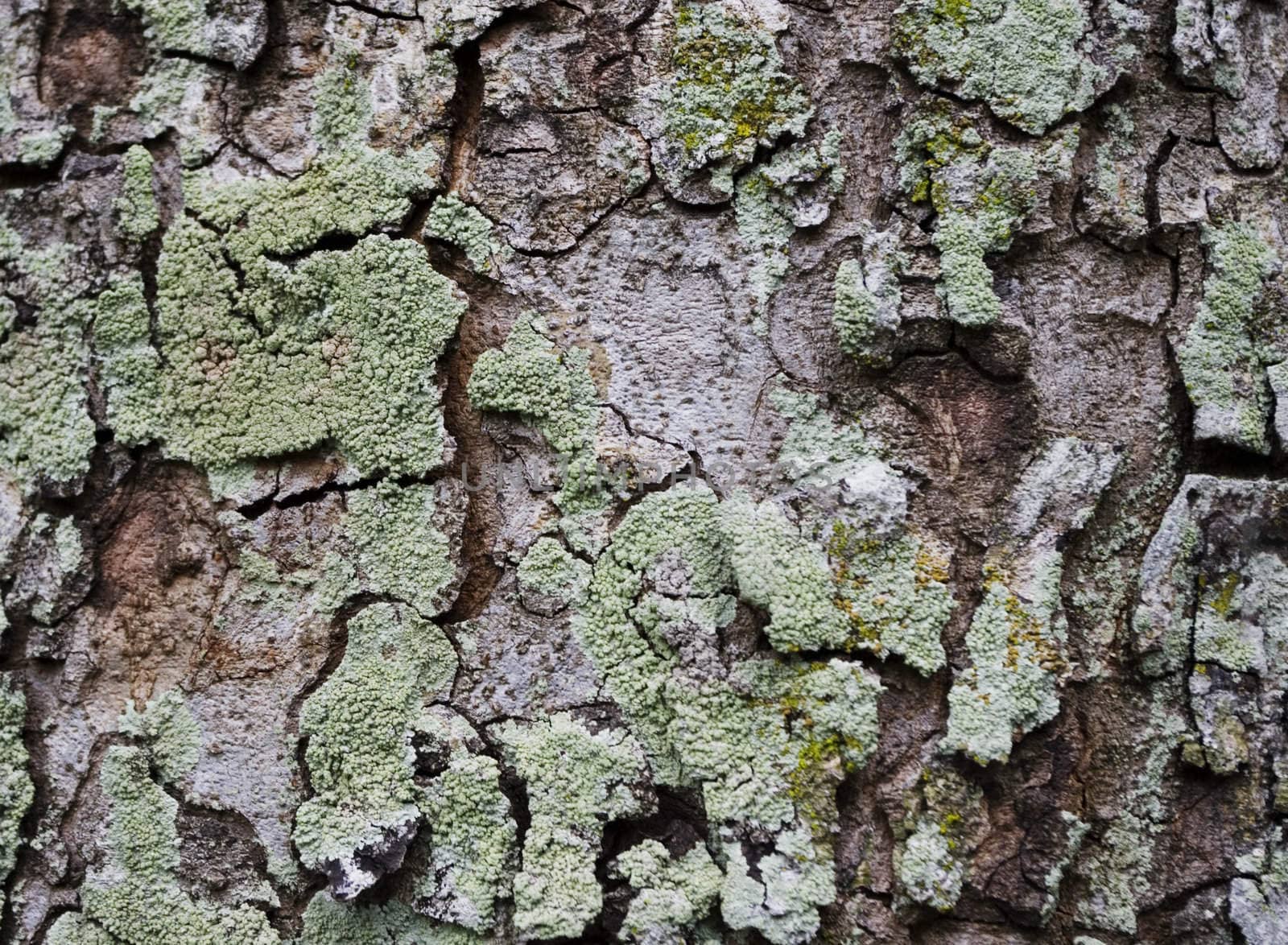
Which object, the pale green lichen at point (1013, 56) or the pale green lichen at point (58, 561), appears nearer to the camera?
the pale green lichen at point (1013, 56)

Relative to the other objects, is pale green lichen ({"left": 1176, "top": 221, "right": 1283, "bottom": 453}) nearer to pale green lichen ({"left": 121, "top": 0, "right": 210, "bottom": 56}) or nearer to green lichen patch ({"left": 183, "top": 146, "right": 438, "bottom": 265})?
green lichen patch ({"left": 183, "top": 146, "right": 438, "bottom": 265})

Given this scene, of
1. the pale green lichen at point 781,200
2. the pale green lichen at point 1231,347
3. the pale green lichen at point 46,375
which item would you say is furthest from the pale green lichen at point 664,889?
the pale green lichen at point 46,375

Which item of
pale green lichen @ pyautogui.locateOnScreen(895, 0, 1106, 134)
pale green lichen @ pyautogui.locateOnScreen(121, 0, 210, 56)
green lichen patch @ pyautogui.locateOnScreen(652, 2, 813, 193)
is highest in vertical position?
pale green lichen @ pyautogui.locateOnScreen(895, 0, 1106, 134)

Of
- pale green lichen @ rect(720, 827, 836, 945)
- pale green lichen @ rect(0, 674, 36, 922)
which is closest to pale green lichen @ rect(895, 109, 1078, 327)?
pale green lichen @ rect(720, 827, 836, 945)

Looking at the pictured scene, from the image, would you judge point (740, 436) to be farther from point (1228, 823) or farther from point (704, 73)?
point (1228, 823)

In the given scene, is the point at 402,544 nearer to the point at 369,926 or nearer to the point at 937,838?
the point at 369,926

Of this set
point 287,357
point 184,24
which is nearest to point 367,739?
point 287,357

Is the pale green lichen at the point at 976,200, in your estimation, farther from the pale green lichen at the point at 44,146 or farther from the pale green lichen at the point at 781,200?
the pale green lichen at the point at 44,146
